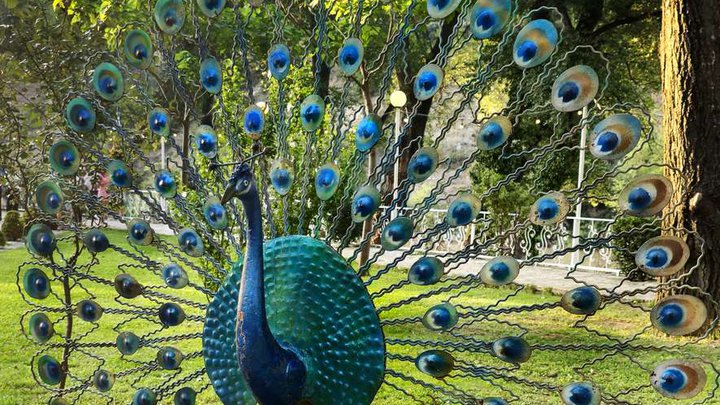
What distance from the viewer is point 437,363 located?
8.77ft

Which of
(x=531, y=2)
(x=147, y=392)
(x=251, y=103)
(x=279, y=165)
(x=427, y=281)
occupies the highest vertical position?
(x=531, y=2)

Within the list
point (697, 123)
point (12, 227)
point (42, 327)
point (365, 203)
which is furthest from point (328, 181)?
point (12, 227)

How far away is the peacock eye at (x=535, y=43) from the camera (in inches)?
98.0

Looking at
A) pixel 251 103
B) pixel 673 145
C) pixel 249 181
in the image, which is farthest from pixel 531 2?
pixel 249 181

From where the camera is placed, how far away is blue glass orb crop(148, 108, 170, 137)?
10.4 feet

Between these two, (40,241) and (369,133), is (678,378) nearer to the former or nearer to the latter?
(369,133)

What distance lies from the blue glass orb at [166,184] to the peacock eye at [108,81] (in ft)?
1.18

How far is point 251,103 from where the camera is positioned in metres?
3.15

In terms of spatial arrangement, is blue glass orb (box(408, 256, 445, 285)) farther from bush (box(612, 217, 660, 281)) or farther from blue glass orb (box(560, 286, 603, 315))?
bush (box(612, 217, 660, 281))

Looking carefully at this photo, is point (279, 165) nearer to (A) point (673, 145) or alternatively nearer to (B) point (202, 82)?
(B) point (202, 82)

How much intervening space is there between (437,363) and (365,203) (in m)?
0.64

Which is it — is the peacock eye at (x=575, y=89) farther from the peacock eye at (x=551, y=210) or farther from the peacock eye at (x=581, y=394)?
the peacock eye at (x=581, y=394)

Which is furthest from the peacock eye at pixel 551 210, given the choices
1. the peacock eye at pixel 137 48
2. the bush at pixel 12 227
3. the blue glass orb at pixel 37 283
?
the bush at pixel 12 227

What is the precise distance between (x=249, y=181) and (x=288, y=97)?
387cm
